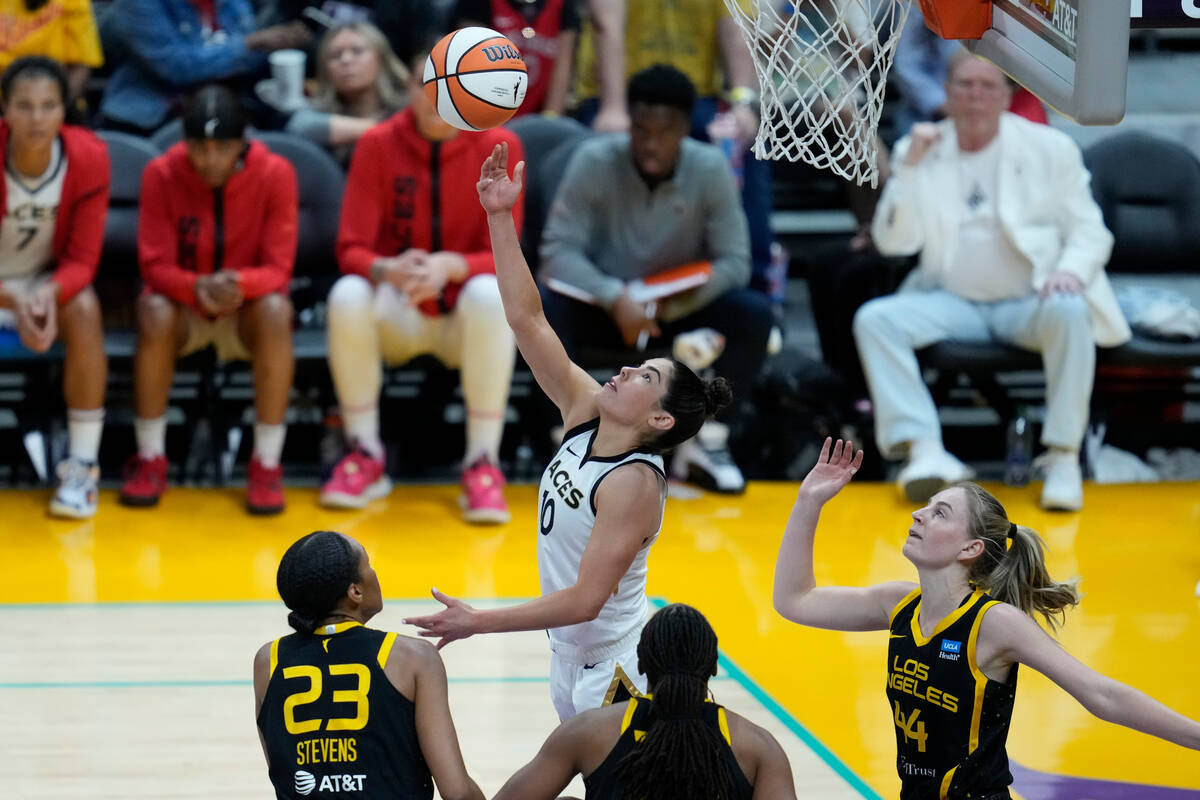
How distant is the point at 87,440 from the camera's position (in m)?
6.55

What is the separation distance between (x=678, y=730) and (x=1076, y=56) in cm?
162

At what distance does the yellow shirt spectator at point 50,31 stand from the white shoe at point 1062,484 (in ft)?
15.4

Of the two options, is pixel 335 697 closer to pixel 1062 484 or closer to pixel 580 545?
pixel 580 545

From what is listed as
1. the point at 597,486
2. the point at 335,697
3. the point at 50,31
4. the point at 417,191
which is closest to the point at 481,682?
the point at 597,486

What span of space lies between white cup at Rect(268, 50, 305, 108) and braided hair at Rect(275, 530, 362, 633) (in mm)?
4825

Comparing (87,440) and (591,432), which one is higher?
(591,432)

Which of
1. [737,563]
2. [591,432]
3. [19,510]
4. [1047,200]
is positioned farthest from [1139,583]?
[19,510]

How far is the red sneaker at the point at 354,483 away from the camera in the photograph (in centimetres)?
666

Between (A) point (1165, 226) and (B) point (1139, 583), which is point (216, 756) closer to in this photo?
(B) point (1139, 583)

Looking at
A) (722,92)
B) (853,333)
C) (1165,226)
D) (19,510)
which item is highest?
(722,92)

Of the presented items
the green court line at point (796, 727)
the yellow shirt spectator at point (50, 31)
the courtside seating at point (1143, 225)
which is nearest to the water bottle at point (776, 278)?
the courtside seating at point (1143, 225)

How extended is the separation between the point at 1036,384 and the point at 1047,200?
1.24 metres

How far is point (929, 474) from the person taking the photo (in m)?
6.75

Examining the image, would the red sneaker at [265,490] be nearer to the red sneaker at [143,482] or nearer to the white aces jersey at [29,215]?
the red sneaker at [143,482]
